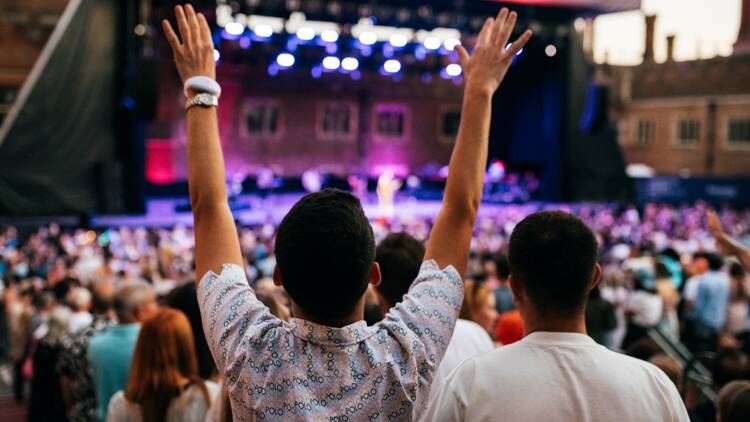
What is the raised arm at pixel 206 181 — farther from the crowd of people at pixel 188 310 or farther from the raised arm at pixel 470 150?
the crowd of people at pixel 188 310

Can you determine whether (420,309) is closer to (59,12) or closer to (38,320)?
(38,320)

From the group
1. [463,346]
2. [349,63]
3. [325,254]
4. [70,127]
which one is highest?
[349,63]

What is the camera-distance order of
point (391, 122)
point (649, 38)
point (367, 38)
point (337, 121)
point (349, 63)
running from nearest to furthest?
point (367, 38)
point (349, 63)
point (337, 121)
point (391, 122)
point (649, 38)

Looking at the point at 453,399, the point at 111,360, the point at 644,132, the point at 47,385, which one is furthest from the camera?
the point at 644,132

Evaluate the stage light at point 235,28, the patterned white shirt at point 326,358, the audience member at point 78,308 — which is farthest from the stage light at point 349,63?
the patterned white shirt at point 326,358

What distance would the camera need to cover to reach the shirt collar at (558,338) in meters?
1.78

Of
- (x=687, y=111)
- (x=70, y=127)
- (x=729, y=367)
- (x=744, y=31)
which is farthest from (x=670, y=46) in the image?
(x=729, y=367)

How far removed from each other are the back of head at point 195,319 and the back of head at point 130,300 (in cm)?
48

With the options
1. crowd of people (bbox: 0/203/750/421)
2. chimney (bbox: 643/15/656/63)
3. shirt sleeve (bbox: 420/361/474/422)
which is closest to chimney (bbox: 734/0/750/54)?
chimney (bbox: 643/15/656/63)

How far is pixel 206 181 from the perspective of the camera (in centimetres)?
166

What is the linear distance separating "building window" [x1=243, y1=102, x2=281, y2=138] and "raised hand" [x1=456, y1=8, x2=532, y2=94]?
25895 mm

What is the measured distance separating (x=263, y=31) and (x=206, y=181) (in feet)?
56.5

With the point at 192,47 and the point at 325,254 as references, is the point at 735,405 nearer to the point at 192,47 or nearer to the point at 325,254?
Answer: the point at 325,254

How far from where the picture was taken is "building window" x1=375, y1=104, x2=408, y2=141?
29.5 metres
